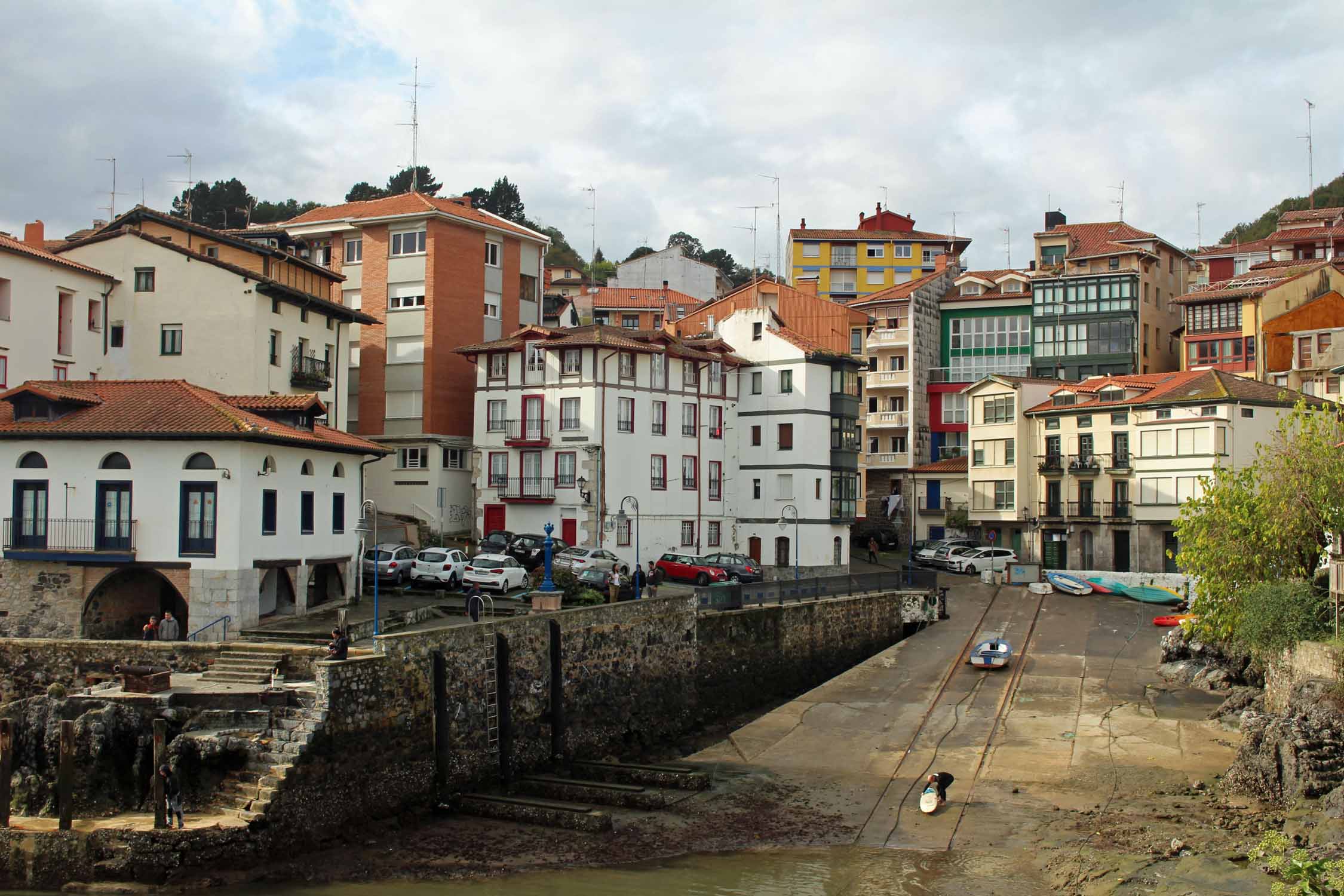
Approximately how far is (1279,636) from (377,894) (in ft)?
83.0

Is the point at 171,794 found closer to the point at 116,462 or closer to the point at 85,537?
the point at 85,537

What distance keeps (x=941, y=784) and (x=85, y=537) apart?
2527 cm

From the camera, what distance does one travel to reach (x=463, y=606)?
3972 centimetres

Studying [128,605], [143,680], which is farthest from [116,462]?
[143,680]

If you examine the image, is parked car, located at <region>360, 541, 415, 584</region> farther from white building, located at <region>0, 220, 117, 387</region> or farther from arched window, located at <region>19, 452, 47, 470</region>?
white building, located at <region>0, 220, 117, 387</region>

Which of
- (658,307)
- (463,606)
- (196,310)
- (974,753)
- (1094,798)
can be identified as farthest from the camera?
(658,307)

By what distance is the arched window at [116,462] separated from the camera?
117 feet

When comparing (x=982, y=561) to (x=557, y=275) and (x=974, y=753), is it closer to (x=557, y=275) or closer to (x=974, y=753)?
(x=974, y=753)

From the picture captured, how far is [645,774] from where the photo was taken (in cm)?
3203

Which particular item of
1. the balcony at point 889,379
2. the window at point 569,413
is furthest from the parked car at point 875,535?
the window at point 569,413

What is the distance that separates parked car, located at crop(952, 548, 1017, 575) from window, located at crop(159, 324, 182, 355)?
123 ft

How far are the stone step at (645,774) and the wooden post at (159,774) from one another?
1112cm

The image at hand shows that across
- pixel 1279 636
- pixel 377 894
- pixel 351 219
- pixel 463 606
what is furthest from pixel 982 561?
pixel 377 894

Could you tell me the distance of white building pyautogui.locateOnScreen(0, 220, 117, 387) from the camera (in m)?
43.0
